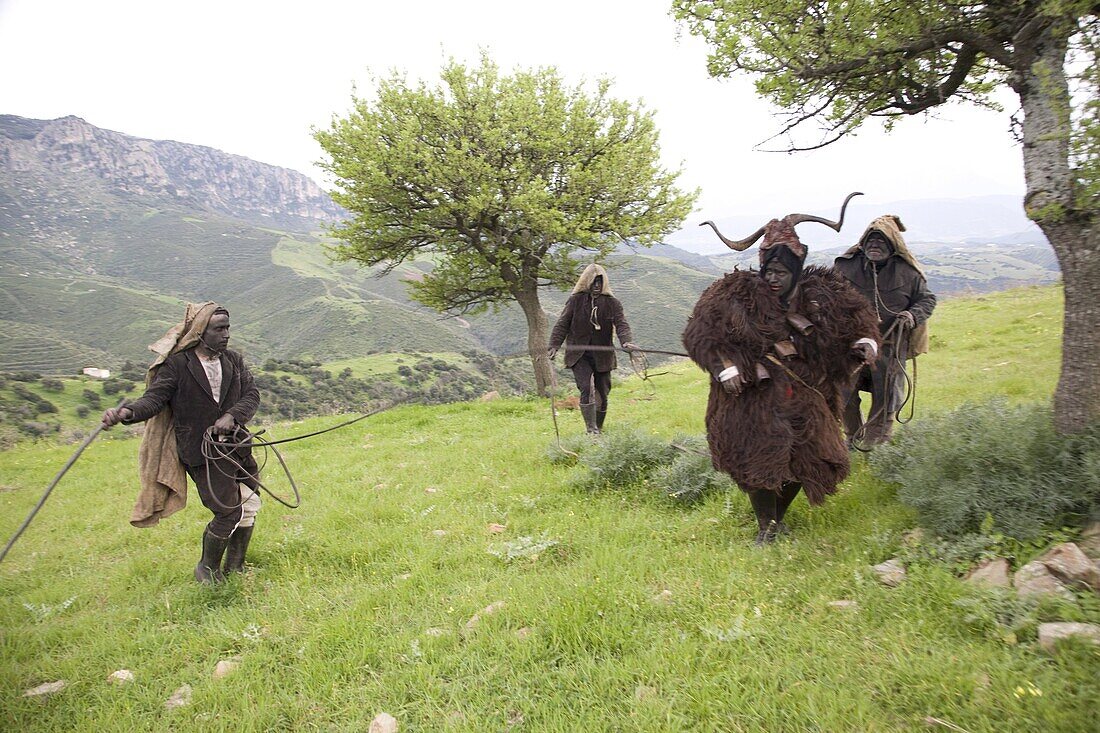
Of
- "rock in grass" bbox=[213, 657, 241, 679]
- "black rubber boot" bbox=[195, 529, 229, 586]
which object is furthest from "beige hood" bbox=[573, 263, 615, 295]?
"rock in grass" bbox=[213, 657, 241, 679]

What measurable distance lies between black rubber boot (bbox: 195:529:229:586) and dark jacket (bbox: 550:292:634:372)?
16.3ft

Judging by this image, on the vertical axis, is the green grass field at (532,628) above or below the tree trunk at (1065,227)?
below

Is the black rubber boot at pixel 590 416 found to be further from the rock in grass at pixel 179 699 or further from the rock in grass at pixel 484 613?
the rock in grass at pixel 179 699

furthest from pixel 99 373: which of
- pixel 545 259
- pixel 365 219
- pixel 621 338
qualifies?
pixel 621 338

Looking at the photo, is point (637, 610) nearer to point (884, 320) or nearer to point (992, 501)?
point (992, 501)

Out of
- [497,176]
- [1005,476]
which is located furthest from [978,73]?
[497,176]

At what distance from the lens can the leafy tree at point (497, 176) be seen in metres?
13.3

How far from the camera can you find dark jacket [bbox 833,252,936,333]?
18.1ft

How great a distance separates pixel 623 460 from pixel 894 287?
353 cm

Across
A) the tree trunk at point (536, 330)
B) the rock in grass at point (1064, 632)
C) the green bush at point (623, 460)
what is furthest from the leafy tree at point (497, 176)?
the rock in grass at point (1064, 632)

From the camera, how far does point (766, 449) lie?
4082 millimetres

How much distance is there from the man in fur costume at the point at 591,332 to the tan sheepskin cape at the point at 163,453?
4677mm

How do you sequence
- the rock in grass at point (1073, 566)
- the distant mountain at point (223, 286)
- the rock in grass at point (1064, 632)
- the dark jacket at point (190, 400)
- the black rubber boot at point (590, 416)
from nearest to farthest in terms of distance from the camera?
the rock in grass at point (1064, 632)
the rock in grass at point (1073, 566)
the dark jacket at point (190, 400)
the black rubber boot at point (590, 416)
the distant mountain at point (223, 286)

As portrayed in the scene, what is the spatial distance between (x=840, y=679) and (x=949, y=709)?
0.45m
